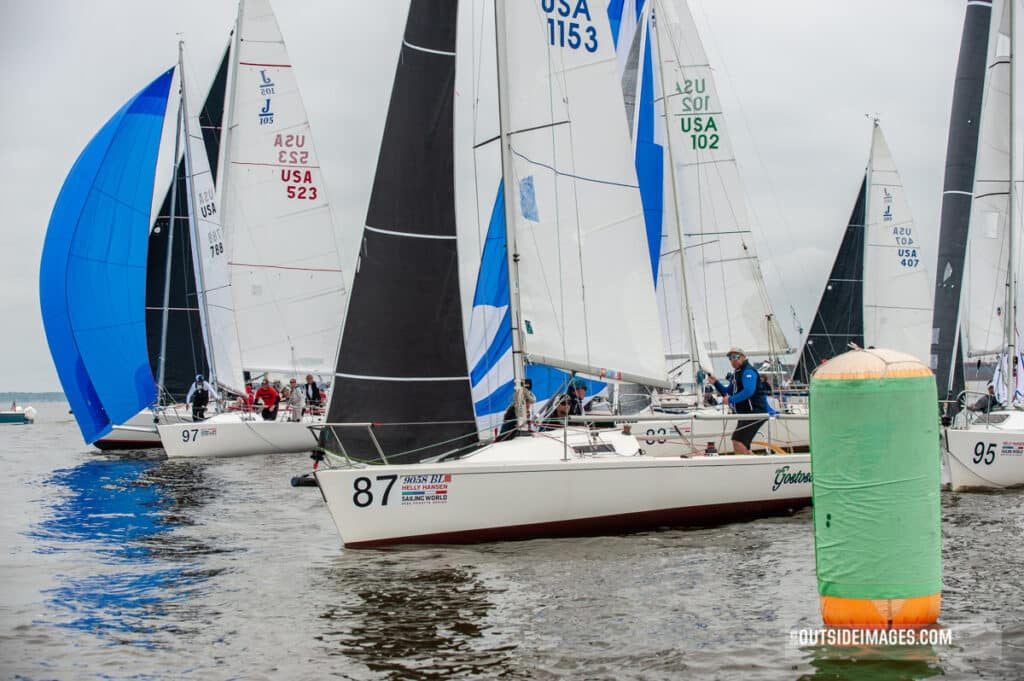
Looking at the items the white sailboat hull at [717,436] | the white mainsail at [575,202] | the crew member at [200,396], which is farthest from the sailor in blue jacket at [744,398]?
the crew member at [200,396]

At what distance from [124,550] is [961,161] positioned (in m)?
18.1

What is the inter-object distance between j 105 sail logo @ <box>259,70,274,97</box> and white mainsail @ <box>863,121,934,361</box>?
17.1 metres

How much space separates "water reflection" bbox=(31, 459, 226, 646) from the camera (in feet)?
26.0

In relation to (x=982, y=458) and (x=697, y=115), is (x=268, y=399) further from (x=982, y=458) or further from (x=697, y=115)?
(x=982, y=458)

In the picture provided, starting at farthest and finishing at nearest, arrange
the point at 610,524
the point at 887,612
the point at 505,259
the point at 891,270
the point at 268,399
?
the point at 891,270 < the point at 268,399 < the point at 505,259 < the point at 610,524 < the point at 887,612

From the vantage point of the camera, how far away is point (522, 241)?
12289 mm

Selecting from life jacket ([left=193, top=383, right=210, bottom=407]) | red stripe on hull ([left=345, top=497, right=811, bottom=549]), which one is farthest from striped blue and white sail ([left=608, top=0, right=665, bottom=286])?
life jacket ([left=193, top=383, right=210, bottom=407])

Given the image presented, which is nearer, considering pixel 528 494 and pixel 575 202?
pixel 528 494

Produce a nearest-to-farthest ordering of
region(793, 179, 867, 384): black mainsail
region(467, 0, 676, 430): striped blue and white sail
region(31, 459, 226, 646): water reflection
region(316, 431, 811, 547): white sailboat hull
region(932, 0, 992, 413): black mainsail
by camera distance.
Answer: region(31, 459, 226, 646): water reflection
region(316, 431, 811, 547): white sailboat hull
region(467, 0, 676, 430): striped blue and white sail
region(932, 0, 992, 413): black mainsail
region(793, 179, 867, 384): black mainsail

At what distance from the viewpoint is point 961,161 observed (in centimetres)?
2159

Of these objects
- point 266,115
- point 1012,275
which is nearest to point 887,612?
point 1012,275

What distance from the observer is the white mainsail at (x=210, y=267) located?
2730 centimetres

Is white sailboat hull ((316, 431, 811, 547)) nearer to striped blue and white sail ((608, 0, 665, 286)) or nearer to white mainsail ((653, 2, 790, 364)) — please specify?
striped blue and white sail ((608, 0, 665, 286))

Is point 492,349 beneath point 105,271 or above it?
beneath
